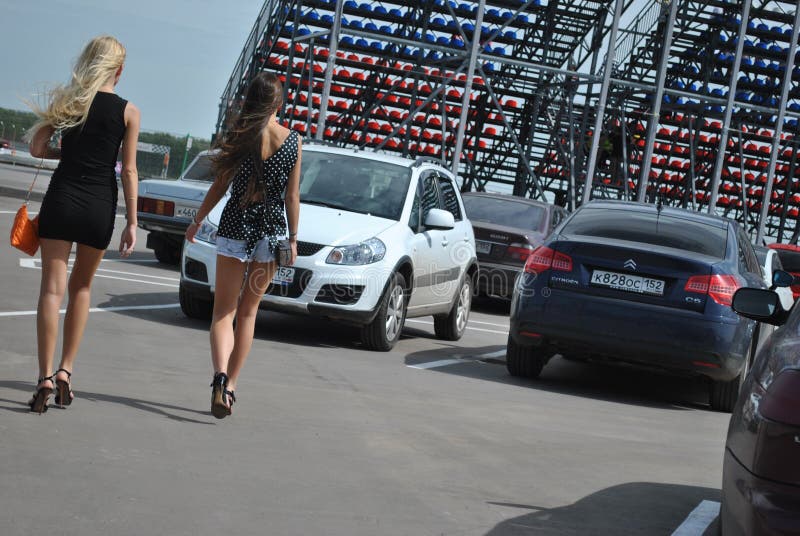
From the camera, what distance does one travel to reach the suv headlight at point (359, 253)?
9.61 meters

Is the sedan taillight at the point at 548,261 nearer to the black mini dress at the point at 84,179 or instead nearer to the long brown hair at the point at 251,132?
the long brown hair at the point at 251,132

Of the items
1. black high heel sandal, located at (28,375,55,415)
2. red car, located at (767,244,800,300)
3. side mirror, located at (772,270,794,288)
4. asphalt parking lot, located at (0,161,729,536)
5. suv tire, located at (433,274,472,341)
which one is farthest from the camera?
red car, located at (767,244,800,300)

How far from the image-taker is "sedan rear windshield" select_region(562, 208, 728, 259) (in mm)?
9031

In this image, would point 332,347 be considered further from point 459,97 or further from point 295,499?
point 459,97

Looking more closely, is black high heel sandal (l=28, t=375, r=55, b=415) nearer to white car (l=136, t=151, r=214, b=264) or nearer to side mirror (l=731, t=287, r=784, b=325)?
side mirror (l=731, t=287, r=784, b=325)

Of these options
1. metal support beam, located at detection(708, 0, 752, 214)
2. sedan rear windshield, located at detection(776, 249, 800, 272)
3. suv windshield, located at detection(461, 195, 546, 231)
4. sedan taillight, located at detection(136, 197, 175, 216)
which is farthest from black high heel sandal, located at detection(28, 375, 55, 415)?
metal support beam, located at detection(708, 0, 752, 214)

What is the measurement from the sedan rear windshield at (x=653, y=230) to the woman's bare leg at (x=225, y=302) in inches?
142

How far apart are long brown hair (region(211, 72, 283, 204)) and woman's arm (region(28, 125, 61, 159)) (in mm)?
844

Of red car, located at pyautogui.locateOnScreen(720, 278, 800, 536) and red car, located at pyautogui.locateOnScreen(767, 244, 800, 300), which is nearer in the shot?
red car, located at pyautogui.locateOnScreen(720, 278, 800, 536)

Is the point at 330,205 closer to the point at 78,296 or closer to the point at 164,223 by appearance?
the point at 78,296

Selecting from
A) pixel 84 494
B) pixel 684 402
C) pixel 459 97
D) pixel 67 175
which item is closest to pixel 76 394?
pixel 67 175

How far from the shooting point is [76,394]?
6.25 meters

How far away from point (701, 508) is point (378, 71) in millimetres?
29498

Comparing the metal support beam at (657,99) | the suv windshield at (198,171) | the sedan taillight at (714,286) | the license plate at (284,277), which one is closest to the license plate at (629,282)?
the sedan taillight at (714,286)
